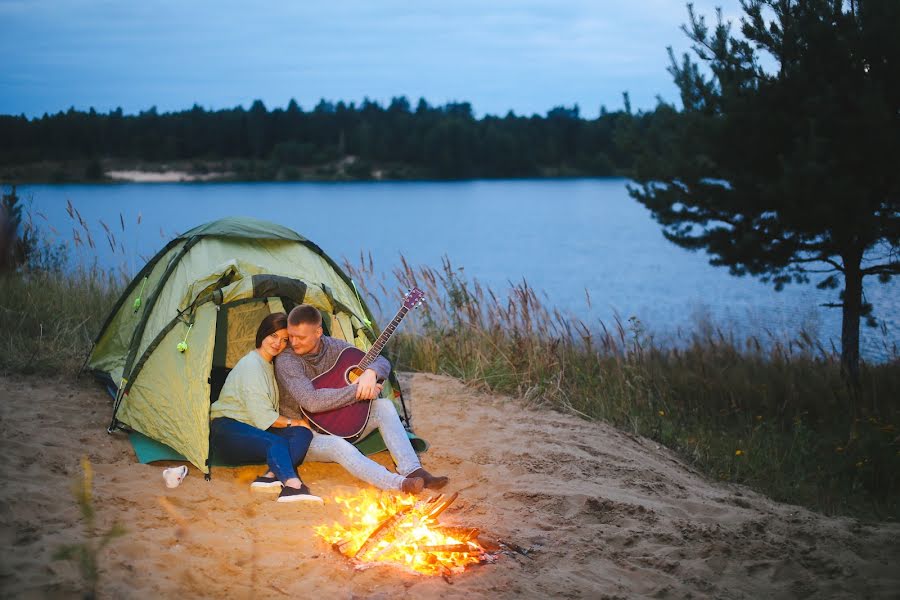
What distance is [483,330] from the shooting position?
8.84 m

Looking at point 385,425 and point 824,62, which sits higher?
point 824,62

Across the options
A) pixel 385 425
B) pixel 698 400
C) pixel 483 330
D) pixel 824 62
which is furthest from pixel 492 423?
pixel 824 62

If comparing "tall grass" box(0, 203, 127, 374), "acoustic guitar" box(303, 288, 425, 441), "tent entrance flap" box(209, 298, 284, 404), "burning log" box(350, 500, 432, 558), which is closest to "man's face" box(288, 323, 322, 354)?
"acoustic guitar" box(303, 288, 425, 441)

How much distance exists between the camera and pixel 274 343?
5.68 m

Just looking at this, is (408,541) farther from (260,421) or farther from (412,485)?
(260,421)

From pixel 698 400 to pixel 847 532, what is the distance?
3.25 metres

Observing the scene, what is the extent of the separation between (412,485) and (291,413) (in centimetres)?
114

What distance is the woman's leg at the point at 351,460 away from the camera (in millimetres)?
5223

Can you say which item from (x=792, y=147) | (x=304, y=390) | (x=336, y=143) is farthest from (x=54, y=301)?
(x=336, y=143)

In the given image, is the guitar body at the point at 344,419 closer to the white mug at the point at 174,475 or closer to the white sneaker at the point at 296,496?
the white sneaker at the point at 296,496

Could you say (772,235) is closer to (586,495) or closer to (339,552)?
(586,495)

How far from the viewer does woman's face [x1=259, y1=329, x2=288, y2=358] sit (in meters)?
5.66

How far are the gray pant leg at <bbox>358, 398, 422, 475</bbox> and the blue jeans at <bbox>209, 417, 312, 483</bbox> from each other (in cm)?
49

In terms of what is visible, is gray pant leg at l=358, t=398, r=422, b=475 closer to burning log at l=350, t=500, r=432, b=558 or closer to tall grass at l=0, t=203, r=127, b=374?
burning log at l=350, t=500, r=432, b=558
